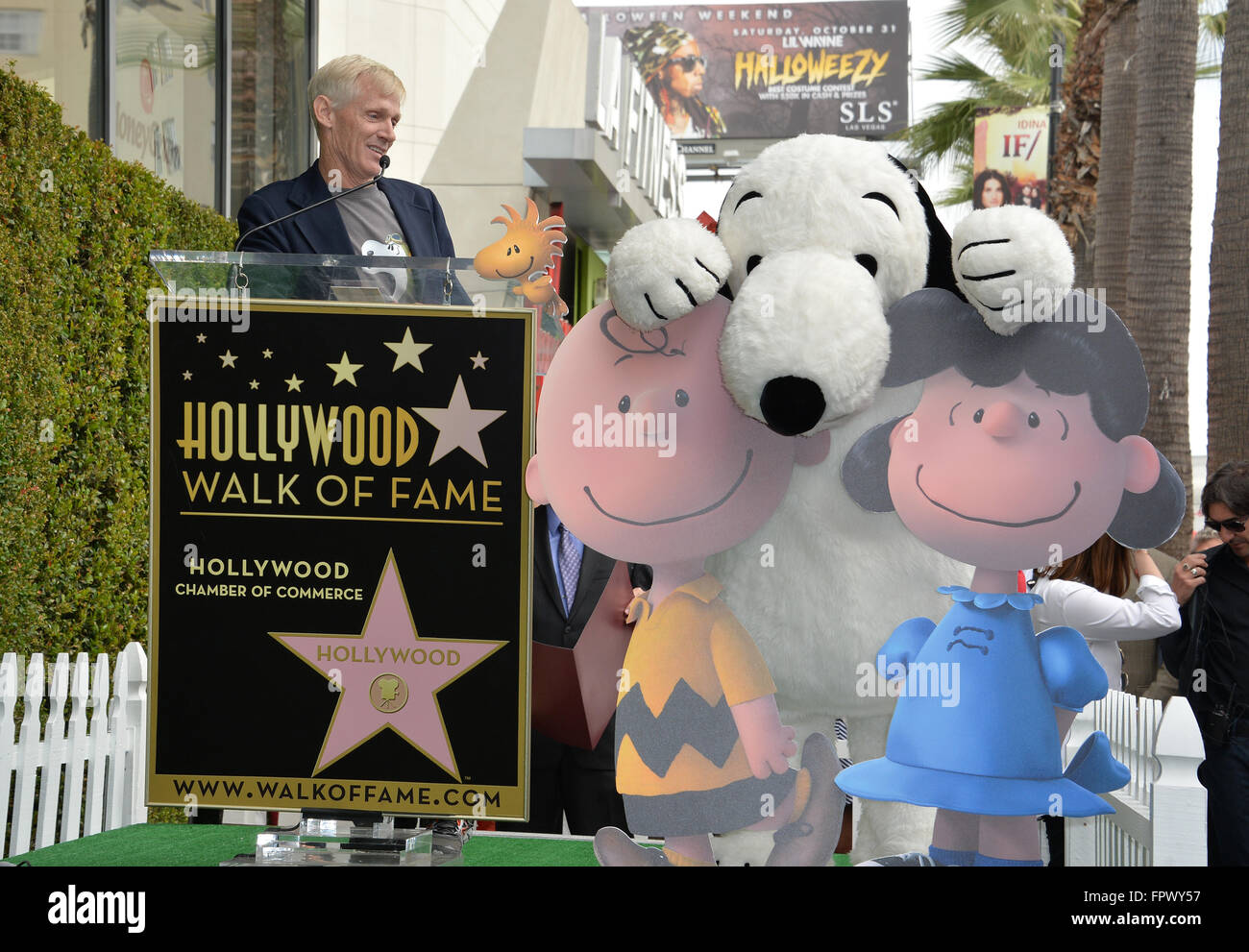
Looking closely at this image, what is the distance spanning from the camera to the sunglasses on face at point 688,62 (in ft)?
81.6

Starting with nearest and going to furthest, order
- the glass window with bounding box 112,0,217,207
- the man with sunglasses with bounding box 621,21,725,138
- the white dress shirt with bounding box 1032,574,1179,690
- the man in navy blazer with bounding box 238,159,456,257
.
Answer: the white dress shirt with bounding box 1032,574,1179,690 < the man in navy blazer with bounding box 238,159,456,257 < the glass window with bounding box 112,0,217,207 < the man with sunglasses with bounding box 621,21,725,138

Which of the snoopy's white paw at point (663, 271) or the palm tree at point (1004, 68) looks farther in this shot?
the palm tree at point (1004, 68)

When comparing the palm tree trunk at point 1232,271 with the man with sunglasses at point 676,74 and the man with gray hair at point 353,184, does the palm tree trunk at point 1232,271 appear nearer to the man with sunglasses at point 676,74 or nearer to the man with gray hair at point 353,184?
the man with gray hair at point 353,184

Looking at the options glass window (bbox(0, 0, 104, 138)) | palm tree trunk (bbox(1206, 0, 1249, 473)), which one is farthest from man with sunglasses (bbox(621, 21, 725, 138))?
glass window (bbox(0, 0, 104, 138))

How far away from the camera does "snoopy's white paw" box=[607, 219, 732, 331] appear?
1956 millimetres

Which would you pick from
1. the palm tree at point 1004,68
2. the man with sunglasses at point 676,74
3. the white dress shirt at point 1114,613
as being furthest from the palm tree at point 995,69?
the white dress shirt at point 1114,613

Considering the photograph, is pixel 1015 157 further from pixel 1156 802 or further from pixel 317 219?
pixel 317 219

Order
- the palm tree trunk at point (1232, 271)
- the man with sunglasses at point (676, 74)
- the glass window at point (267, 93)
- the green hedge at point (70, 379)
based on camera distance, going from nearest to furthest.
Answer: the green hedge at point (70, 379) < the palm tree trunk at point (1232, 271) < the glass window at point (267, 93) < the man with sunglasses at point (676, 74)

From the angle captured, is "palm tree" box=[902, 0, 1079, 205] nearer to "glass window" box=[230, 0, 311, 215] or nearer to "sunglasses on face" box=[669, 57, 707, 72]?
"sunglasses on face" box=[669, 57, 707, 72]

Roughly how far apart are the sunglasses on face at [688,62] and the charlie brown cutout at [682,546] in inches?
961

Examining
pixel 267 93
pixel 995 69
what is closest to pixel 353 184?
pixel 267 93

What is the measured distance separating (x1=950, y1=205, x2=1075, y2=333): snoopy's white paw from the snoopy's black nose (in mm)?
322

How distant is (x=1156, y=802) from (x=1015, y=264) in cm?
143

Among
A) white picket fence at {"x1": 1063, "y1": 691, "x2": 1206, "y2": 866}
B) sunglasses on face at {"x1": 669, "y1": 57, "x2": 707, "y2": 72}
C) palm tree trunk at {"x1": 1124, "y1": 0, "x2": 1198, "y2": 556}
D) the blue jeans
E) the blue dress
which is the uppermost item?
sunglasses on face at {"x1": 669, "y1": 57, "x2": 707, "y2": 72}
